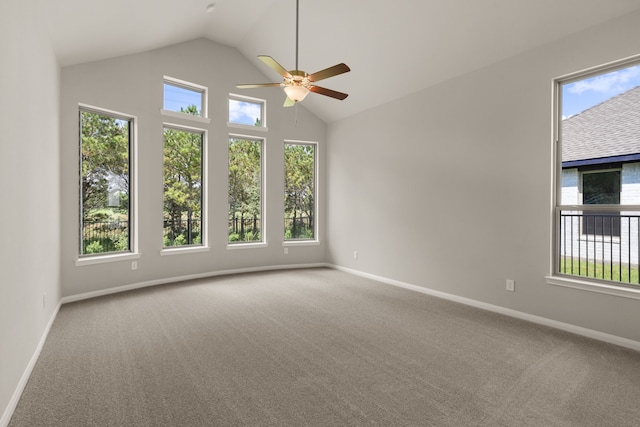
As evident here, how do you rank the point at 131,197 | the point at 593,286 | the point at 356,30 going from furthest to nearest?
the point at 131,197 → the point at 356,30 → the point at 593,286

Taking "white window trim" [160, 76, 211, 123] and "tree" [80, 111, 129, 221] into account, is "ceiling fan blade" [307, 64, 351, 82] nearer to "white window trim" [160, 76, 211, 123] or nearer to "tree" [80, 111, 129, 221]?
"white window trim" [160, 76, 211, 123]

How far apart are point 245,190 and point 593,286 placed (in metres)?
5.22

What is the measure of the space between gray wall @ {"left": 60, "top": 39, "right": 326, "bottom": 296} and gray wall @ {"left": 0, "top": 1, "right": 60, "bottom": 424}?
83 centimetres

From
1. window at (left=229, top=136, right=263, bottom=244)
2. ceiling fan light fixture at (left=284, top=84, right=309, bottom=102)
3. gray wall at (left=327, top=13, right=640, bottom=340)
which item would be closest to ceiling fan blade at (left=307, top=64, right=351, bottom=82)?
Result: ceiling fan light fixture at (left=284, top=84, right=309, bottom=102)

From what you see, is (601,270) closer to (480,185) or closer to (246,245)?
(480,185)

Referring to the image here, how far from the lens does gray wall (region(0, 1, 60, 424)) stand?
2076 millimetres

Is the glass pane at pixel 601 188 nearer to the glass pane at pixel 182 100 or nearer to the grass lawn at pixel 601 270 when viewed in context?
the grass lawn at pixel 601 270

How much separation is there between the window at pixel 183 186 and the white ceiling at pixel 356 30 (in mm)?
1422

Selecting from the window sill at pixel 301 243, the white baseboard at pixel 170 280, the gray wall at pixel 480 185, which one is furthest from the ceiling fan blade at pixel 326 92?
the white baseboard at pixel 170 280

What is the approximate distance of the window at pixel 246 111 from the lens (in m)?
6.23

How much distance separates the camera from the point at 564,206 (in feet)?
11.9

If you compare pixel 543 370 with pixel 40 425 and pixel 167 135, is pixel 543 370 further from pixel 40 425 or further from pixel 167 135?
pixel 167 135

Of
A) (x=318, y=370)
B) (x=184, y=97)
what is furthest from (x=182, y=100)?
(x=318, y=370)

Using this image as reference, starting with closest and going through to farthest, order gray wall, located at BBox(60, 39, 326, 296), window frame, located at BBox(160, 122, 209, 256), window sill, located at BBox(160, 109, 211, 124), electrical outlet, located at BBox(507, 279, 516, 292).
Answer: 1. electrical outlet, located at BBox(507, 279, 516, 292)
2. gray wall, located at BBox(60, 39, 326, 296)
3. window sill, located at BBox(160, 109, 211, 124)
4. window frame, located at BBox(160, 122, 209, 256)
